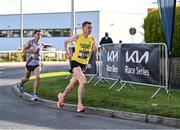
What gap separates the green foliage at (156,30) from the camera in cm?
1667

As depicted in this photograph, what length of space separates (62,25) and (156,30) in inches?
1991

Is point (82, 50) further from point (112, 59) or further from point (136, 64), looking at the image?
point (112, 59)

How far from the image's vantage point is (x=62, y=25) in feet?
222

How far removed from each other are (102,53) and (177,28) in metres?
2.69

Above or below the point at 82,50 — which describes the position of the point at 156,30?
above

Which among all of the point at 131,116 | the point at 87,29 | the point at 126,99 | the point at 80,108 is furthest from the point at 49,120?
the point at 126,99

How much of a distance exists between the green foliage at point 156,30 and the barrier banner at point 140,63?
305 centimetres

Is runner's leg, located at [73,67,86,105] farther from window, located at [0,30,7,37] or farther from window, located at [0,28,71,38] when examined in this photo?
window, located at [0,30,7,37]

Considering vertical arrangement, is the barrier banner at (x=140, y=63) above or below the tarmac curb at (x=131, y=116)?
above

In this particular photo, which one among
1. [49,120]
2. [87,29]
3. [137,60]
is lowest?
[49,120]

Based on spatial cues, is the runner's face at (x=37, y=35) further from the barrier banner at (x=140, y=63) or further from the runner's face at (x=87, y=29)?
the runner's face at (x=87, y=29)

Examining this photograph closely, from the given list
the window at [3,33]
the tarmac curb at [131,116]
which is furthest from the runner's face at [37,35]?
the window at [3,33]

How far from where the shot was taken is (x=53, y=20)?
68.6 metres

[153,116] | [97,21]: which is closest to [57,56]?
[97,21]
